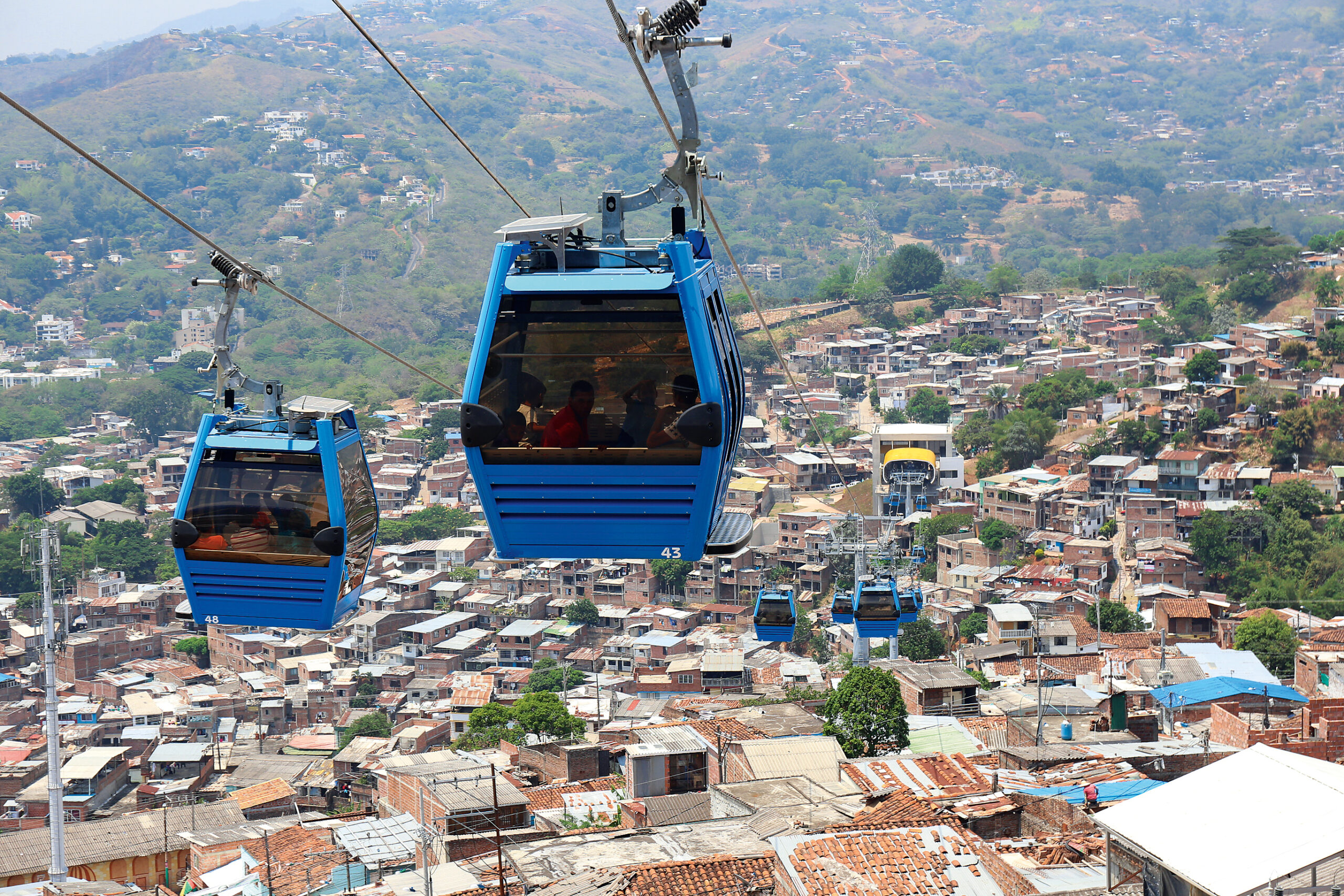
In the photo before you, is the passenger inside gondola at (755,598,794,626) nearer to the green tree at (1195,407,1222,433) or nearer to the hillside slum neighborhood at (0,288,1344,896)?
the hillside slum neighborhood at (0,288,1344,896)

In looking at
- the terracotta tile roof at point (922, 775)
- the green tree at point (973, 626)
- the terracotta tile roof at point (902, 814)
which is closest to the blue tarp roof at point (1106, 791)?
the terracotta tile roof at point (922, 775)

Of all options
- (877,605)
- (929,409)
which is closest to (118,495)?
(929,409)

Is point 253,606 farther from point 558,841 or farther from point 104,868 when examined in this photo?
point 104,868

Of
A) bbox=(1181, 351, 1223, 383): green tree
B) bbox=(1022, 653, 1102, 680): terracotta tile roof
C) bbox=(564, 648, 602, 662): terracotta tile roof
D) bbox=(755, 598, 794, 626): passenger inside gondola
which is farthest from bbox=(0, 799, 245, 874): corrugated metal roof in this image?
bbox=(1181, 351, 1223, 383): green tree

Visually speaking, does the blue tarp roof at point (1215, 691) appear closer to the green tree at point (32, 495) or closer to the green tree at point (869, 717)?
the green tree at point (869, 717)

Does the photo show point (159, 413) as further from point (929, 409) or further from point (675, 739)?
point (675, 739)

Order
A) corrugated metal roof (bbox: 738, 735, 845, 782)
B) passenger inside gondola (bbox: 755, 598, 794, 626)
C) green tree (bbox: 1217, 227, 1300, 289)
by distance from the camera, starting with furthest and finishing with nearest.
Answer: green tree (bbox: 1217, 227, 1300, 289) → corrugated metal roof (bbox: 738, 735, 845, 782) → passenger inside gondola (bbox: 755, 598, 794, 626)

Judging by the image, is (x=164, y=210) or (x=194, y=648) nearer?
(x=164, y=210)
